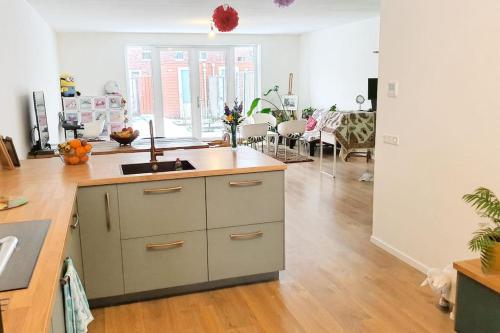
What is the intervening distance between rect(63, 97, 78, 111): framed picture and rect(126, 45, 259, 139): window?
176 centimetres

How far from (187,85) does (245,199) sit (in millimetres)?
7501

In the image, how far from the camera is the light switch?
3443mm

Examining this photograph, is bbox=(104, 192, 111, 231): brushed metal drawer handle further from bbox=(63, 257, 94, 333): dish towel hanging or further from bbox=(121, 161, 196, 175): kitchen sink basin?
bbox=(63, 257, 94, 333): dish towel hanging

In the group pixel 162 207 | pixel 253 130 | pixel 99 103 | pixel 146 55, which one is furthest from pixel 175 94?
pixel 162 207

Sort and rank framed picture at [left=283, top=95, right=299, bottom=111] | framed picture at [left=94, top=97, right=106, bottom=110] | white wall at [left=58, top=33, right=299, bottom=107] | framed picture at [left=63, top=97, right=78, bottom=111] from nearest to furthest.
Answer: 1. framed picture at [left=63, top=97, right=78, bottom=111]
2. framed picture at [left=94, top=97, right=106, bottom=110]
3. white wall at [left=58, top=33, right=299, bottom=107]
4. framed picture at [left=283, top=95, right=299, bottom=111]

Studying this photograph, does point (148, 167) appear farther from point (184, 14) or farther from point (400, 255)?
point (184, 14)

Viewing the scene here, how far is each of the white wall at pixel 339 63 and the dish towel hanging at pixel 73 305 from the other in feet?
22.3

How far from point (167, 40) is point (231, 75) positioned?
1.60 metres

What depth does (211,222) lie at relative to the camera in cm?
294

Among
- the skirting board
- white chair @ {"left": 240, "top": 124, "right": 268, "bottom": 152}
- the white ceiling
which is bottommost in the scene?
the skirting board

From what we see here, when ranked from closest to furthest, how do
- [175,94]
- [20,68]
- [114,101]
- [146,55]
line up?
[20,68] < [114,101] < [146,55] < [175,94]

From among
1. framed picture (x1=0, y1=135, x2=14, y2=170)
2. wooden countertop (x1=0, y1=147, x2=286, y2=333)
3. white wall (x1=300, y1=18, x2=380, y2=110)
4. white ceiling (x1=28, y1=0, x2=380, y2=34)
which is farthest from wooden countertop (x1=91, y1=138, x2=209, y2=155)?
white wall (x1=300, y1=18, x2=380, y2=110)

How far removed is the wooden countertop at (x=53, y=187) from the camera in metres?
1.17

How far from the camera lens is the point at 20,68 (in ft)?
14.9
